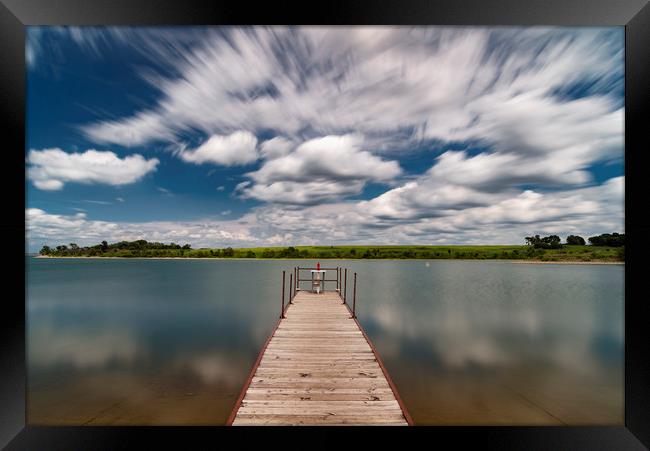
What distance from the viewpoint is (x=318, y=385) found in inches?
179

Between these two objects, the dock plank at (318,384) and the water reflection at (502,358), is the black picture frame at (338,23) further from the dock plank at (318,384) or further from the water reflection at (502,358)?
the water reflection at (502,358)

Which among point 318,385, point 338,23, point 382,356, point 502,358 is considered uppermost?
point 338,23

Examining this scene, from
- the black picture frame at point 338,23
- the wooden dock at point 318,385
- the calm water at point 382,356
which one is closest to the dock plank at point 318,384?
the wooden dock at point 318,385

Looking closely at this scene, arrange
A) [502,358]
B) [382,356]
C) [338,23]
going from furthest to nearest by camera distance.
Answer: [502,358]
[382,356]
[338,23]

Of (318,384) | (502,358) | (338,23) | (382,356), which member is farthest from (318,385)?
(502,358)

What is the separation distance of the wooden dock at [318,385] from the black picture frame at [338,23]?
38.4 inches

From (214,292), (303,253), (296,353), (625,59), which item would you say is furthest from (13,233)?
(303,253)

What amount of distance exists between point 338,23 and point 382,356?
32.5ft

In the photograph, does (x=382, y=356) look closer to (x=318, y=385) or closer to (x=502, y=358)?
(x=502, y=358)

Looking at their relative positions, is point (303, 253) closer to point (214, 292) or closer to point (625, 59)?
point (214, 292)

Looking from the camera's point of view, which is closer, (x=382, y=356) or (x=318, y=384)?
(x=318, y=384)

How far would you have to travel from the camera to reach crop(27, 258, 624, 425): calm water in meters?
6.53

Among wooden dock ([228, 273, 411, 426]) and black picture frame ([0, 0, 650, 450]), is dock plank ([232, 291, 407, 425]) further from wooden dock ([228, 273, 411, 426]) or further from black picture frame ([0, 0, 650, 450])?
black picture frame ([0, 0, 650, 450])

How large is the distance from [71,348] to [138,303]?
9.20 meters
